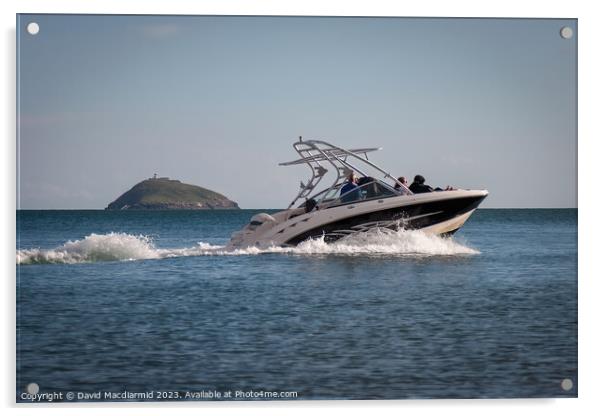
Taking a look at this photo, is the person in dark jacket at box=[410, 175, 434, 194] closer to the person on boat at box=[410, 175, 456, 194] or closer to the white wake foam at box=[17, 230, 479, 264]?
the person on boat at box=[410, 175, 456, 194]

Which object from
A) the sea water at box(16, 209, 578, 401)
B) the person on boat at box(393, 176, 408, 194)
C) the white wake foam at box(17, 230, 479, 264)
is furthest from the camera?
the person on boat at box(393, 176, 408, 194)

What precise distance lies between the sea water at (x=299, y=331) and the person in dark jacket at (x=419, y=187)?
2.69m

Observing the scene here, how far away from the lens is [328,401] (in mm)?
9406

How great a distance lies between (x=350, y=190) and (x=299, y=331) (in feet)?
21.6

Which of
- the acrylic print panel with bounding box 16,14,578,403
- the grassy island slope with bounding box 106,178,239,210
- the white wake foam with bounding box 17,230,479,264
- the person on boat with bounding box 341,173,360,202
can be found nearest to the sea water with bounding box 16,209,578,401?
Result: the acrylic print panel with bounding box 16,14,578,403

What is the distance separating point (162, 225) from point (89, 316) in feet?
103

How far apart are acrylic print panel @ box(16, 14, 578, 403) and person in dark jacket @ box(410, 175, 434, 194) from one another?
2.58 m

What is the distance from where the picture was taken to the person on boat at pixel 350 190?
17.2m


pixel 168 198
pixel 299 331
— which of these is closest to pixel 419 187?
pixel 299 331

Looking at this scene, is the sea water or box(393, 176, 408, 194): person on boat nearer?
the sea water

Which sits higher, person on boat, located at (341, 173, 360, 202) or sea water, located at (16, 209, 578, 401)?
person on boat, located at (341, 173, 360, 202)

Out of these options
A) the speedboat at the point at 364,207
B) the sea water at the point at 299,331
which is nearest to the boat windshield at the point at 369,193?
the speedboat at the point at 364,207

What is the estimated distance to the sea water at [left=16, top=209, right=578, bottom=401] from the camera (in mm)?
9555

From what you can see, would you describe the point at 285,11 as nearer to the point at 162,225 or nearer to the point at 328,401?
the point at 328,401
